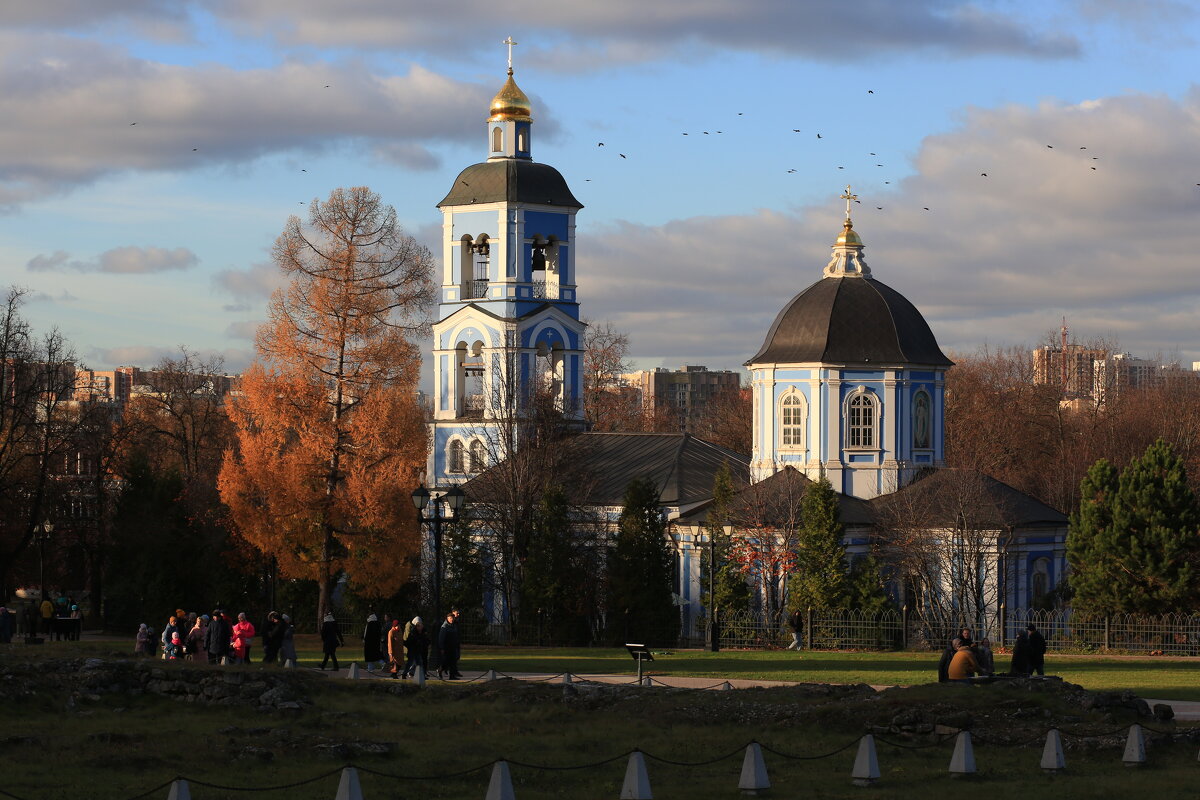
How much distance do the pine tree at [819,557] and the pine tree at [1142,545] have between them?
5.96 m

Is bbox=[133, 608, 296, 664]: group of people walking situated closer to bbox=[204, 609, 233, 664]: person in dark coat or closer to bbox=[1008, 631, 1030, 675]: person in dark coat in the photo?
bbox=[204, 609, 233, 664]: person in dark coat

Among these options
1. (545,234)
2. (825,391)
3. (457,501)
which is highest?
(545,234)

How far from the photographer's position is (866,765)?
778 inches

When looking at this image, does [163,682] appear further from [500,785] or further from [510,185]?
[510,185]

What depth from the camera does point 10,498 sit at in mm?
55250

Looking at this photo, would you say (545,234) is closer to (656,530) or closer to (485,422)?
(485,422)

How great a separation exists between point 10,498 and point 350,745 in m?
36.8

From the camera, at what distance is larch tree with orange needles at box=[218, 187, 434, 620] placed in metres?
43.8

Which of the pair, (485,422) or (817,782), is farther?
(485,422)

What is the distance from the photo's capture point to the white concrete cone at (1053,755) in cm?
2042

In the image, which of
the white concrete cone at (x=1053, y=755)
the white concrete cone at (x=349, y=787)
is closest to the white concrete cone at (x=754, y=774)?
the white concrete cone at (x=1053, y=755)

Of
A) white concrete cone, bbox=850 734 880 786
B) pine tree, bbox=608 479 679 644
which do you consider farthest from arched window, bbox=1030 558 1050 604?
white concrete cone, bbox=850 734 880 786

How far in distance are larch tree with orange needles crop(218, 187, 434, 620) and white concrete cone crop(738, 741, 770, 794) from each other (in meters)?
25.2

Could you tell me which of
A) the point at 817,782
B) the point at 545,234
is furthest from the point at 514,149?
the point at 817,782
